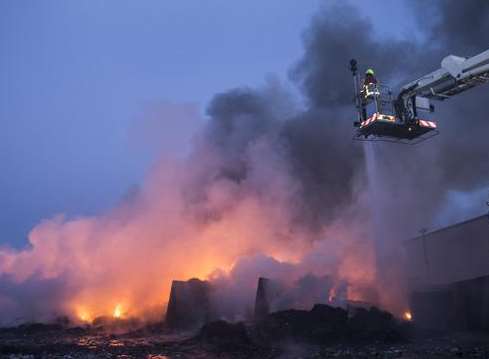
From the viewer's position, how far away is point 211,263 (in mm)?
35906

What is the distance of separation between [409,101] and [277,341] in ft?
39.5

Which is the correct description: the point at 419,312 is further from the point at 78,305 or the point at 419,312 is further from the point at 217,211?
the point at 78,305

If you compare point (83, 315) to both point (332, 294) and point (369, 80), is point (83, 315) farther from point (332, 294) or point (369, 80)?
point (369, 80)

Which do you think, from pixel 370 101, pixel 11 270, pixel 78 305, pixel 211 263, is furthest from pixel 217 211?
pixel 370 101

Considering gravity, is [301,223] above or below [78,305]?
above

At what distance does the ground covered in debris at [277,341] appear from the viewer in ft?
61.4

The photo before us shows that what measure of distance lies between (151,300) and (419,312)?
54.1ft

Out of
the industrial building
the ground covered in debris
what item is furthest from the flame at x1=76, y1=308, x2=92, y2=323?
the industrial building

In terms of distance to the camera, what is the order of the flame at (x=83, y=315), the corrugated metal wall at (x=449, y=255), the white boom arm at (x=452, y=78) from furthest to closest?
the flame at (x=83, y=315) → the corrugated metal wall at (x=449, y=255) → the white boom arm at (x=452, y=78)

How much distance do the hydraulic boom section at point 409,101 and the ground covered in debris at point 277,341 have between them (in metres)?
7.94

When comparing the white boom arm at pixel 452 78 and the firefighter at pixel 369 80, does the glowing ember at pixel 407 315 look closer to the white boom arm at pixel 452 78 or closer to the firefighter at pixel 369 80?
the white boom arm at pixel 452 78

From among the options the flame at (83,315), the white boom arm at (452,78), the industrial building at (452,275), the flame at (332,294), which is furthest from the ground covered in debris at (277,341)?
the white boom arm at (452,78)

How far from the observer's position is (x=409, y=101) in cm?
1561

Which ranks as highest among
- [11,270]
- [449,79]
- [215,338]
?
[449,79]
